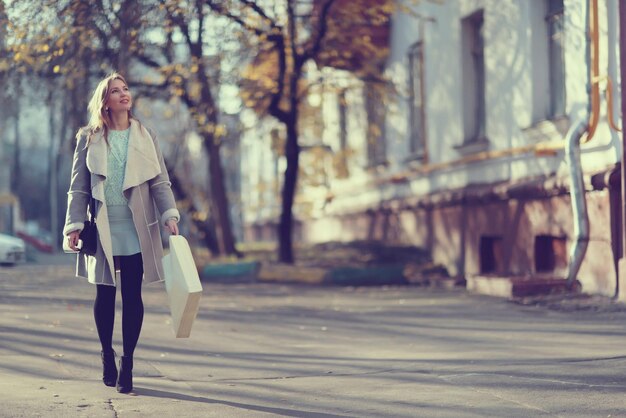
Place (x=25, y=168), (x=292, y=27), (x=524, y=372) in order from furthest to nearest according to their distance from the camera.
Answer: (x=25, y=168) → (x=292, y=27) → (x=524, y=372)

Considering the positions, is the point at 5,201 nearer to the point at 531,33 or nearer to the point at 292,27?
the point at 292,27

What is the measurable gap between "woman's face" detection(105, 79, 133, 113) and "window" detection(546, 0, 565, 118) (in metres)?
7.77

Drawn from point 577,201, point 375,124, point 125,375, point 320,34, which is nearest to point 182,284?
point 125,375

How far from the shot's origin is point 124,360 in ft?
20.8

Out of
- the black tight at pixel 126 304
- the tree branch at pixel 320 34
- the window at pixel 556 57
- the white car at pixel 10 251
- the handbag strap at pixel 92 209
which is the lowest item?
the black tight at pixel 126 304

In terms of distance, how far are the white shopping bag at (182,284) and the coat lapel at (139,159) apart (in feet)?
1.29

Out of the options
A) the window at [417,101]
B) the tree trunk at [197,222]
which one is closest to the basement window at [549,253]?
the window at [417,101]

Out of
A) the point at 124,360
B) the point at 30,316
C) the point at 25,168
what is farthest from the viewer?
the point at 25,168

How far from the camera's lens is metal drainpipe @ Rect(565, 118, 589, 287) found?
1214cm

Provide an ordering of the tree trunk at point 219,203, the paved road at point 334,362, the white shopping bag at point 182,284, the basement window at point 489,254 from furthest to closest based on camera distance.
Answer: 1. the tree trunk at point 219,203
2. the basement window at point 489,254
3. the white shopping bag at point 182,284
4. the paved road at point 334,362

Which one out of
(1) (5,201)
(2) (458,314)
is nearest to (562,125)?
(2) (458,314)

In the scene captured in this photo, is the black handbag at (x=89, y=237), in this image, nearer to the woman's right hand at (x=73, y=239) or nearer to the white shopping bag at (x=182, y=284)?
the woman's right hand at (x=73, y=239)

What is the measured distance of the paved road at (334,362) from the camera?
19.6 feet

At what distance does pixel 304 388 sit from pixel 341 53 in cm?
1296
